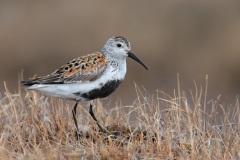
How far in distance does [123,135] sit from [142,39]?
761 centimetres

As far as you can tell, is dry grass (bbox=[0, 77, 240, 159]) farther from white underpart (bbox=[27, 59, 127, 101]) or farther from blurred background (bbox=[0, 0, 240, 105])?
blurred background (bbox=[0, 0, 240, 105])

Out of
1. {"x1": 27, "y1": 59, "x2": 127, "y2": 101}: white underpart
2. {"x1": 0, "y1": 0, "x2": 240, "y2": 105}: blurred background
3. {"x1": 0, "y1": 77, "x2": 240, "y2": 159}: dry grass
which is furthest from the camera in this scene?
{"x1": 0, "y1": 0, "x2": 240, "y2": 105}: blurred background

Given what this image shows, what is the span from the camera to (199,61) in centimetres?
1529

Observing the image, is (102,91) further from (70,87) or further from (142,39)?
(142,39)

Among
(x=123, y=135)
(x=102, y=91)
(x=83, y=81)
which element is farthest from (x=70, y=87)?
(x=123, y=135)

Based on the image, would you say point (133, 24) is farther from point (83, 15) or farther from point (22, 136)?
point (22, 136)

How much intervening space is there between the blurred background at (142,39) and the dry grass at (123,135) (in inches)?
256

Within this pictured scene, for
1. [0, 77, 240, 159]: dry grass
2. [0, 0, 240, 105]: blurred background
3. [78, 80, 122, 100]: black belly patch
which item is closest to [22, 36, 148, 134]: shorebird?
[78, 80, 122, 100]: black belly patch

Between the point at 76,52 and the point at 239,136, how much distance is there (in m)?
8.20

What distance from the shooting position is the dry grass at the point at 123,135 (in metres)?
7.34

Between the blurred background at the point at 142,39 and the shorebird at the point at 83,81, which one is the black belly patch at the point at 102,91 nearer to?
the shorebird at the point at 83,81

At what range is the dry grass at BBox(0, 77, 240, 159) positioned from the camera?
734 centimetres

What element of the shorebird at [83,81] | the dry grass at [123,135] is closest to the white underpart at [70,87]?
the shorebird at [83,81]

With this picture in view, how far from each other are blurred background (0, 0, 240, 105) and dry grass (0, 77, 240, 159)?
6510 mm
